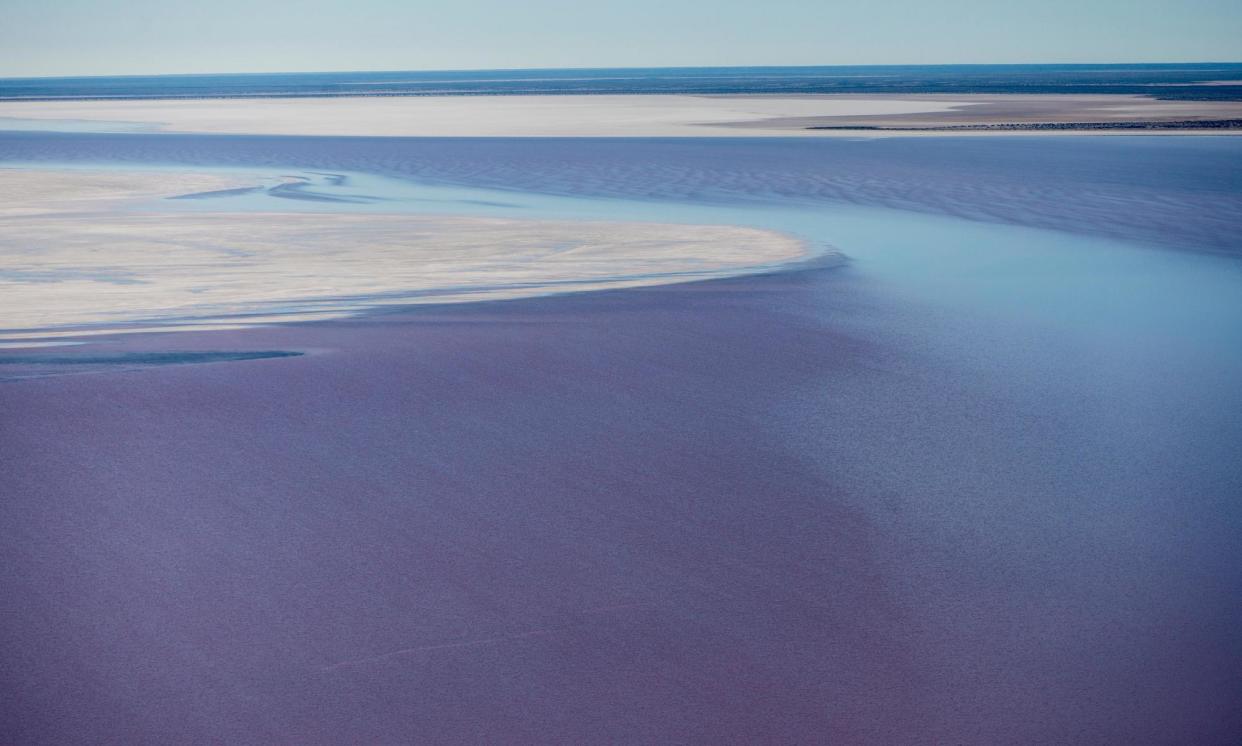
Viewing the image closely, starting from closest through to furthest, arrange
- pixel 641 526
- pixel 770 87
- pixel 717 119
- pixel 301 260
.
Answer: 1. pixel 641 526
2. pixel 301 260
3. pixel 717 119
4. pixel 770 87

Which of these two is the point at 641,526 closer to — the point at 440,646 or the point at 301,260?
the point at 440,646

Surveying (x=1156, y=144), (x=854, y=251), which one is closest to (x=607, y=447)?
(x=854, y=251)

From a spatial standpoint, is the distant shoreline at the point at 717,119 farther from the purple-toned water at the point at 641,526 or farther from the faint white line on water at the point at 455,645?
the faint white line on water at the point at 455,645

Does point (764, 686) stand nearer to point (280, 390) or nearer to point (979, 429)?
point (979, 429)

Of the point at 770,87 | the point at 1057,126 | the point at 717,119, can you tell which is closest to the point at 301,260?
the point at 1057,126

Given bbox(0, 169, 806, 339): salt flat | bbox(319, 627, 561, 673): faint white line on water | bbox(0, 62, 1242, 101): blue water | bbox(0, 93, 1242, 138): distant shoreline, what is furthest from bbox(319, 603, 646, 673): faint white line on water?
bbox(0, 62, 1242, 101): blue water

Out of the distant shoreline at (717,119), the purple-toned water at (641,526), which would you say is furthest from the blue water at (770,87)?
the purple-toned water at (641,526)
